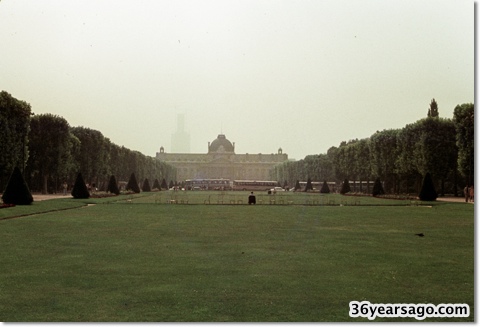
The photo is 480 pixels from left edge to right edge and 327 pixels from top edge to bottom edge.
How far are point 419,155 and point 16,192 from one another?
35.8 m

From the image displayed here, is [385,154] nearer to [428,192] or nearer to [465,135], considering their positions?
[428,192]

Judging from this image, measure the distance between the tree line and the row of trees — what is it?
96.4ft

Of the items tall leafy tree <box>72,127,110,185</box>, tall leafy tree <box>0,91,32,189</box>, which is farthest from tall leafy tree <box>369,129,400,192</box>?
tall leafy tree <box>0,91,32,189</box>

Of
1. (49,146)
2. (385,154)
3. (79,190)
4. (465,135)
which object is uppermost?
(49,146)

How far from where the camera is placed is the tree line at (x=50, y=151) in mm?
47125

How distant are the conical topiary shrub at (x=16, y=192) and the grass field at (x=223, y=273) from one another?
15.8 metres

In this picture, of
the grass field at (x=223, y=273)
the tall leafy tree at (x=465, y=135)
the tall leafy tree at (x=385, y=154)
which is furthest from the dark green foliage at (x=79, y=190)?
the tall leafy tree at (x=385, y=154)

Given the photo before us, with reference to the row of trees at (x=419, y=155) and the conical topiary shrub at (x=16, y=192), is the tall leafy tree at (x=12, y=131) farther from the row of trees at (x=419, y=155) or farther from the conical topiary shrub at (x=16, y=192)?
the row of trees at (x=419, y=155)

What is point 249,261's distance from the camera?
13.0 meters

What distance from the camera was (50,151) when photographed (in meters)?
60.0

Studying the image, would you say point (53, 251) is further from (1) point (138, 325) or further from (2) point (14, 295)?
(1) point (138, 325)

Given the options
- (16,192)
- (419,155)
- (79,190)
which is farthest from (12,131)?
(419,155)

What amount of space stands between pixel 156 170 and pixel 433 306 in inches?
4204

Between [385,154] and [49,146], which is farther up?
[49,146]
